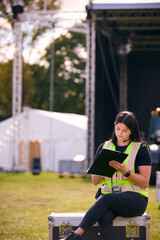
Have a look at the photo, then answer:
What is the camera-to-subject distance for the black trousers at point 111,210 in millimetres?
4461

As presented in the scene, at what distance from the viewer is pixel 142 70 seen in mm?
24406

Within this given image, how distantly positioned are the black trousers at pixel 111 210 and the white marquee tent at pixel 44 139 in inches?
790

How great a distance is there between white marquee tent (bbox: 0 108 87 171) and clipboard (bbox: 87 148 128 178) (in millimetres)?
20021

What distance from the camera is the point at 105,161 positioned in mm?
4586

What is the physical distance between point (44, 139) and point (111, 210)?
71.5 ft

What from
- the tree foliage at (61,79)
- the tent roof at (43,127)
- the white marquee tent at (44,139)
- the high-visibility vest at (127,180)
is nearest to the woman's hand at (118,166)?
the high-visibility vest at (127,180)

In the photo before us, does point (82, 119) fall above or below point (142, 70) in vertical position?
below

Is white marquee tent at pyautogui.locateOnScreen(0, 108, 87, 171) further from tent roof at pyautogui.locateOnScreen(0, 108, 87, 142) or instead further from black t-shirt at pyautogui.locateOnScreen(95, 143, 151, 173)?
black t-shirt at pyautogui.locateOnScreen(95, 143, 151, 173)

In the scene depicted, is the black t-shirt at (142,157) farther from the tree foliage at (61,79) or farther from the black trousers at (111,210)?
the tree foliage at (61,79)

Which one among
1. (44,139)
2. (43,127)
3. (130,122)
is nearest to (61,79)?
(44,139)

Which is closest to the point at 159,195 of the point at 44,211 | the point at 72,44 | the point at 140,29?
the point at 44,211

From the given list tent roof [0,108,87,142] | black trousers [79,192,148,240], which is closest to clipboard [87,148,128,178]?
black trousers [79,192,148,240]

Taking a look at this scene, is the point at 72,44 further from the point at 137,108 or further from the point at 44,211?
the point at 44,211

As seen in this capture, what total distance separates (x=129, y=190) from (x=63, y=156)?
68.7 ft
